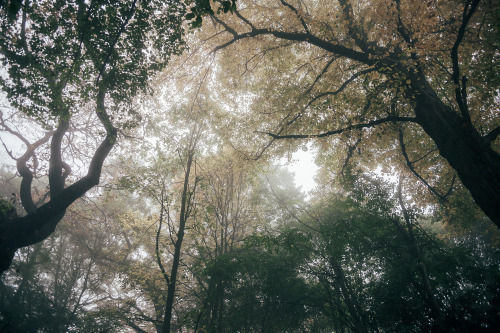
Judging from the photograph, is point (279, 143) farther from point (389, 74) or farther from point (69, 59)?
point (69, 59)

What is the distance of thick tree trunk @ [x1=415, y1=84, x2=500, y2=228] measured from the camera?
356 cm

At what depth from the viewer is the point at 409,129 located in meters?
8.61

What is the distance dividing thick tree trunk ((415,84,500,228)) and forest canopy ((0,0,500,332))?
25mm

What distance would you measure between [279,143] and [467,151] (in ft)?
18.5

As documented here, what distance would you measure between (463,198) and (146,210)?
63.9ft

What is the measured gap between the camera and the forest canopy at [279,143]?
4676 mm

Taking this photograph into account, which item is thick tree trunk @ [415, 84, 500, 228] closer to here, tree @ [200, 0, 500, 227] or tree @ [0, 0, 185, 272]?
tree @ [200, 0, 500, 227]

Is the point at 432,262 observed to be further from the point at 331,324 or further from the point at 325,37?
the point at 325,37

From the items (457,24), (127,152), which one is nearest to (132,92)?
(127,152)

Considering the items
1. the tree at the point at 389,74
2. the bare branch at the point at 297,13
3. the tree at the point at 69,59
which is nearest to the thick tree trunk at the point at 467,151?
the tree at the point at 389,74

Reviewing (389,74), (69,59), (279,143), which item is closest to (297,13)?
(389,74)

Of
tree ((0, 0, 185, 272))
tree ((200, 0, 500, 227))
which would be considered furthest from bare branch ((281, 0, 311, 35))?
tree ((0, 0, 185, 272))

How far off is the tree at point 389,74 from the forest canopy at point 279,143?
0.05 m

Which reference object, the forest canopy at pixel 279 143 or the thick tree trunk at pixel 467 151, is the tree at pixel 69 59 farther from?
the thick tree trunk at pixel 467 151
